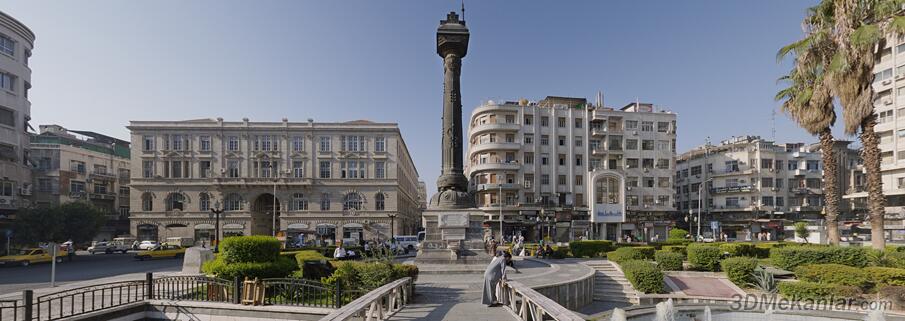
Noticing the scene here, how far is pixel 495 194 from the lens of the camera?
50.9 meters

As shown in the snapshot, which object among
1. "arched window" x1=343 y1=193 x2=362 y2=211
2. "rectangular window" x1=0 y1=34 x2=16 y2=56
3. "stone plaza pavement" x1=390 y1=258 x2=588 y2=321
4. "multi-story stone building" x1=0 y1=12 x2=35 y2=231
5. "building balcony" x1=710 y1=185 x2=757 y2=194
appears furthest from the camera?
"building balcony" x1=710 y1=185 x2=757 y2=194

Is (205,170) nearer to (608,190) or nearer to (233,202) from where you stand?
(233,202)

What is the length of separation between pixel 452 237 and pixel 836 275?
13249 mm

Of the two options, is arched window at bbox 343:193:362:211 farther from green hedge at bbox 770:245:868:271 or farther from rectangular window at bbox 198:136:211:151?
green hedge at bbox 770:245:868:271

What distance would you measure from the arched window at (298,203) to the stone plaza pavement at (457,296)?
37937 mm

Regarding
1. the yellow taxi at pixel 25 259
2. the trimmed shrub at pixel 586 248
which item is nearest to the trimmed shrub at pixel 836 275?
the trimmed shrub at pixel 586 248

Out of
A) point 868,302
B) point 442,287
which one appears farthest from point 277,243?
point 868,302

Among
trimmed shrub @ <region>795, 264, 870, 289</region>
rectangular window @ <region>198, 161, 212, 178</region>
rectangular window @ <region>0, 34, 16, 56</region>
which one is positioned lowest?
trimmed shrub @ <region>795, 264, 870, 289</region>

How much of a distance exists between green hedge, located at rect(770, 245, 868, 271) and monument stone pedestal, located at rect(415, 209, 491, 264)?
12211 millimetres

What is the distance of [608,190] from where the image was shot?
5278 centimetres

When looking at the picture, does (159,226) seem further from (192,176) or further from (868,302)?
(868,302)

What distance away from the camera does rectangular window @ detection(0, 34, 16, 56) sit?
38844 millimetres

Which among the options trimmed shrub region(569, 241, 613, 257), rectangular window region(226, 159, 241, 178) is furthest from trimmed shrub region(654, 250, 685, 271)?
rectangular window region(226, 159, 241, 178)

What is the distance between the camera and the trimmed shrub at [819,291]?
14797 millimetres
